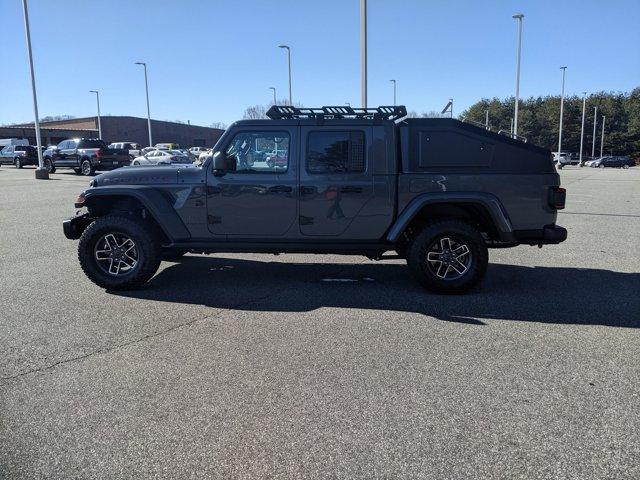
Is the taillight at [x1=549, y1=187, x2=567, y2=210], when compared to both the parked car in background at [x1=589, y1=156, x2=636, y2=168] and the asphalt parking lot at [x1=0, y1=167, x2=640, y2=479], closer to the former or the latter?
the asphalt parking lot at [x1=0, y1=167, x2=640, y2=479]

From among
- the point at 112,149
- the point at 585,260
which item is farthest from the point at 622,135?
the point at 585,260

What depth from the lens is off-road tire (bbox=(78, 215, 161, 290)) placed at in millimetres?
6145

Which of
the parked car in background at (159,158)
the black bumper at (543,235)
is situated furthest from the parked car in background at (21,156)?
the black bumper at (543,235)

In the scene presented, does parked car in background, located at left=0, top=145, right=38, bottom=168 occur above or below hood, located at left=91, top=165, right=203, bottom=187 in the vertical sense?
above

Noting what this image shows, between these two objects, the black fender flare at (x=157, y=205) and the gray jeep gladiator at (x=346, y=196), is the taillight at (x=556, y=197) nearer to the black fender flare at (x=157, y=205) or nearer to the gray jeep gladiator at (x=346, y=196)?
the gray jeep gladiator at (x=346, y=196)

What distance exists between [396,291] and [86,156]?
2717cm

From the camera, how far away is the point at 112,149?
2991 cm

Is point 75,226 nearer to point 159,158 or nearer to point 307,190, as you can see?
point 307,190

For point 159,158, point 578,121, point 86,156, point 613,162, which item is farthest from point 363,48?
point 578,121

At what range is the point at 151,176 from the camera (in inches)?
245

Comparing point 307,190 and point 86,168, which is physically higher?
point 307,190

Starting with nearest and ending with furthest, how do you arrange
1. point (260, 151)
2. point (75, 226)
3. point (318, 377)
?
point (318, 377) → point (260, 151) → point (75, 226)

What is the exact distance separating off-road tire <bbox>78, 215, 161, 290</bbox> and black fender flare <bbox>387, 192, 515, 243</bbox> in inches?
112

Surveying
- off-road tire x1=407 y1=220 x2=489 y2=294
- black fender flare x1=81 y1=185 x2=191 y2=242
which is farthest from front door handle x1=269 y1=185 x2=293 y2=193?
off-road tire x1=407 y1=220 x2=489 y2=294
